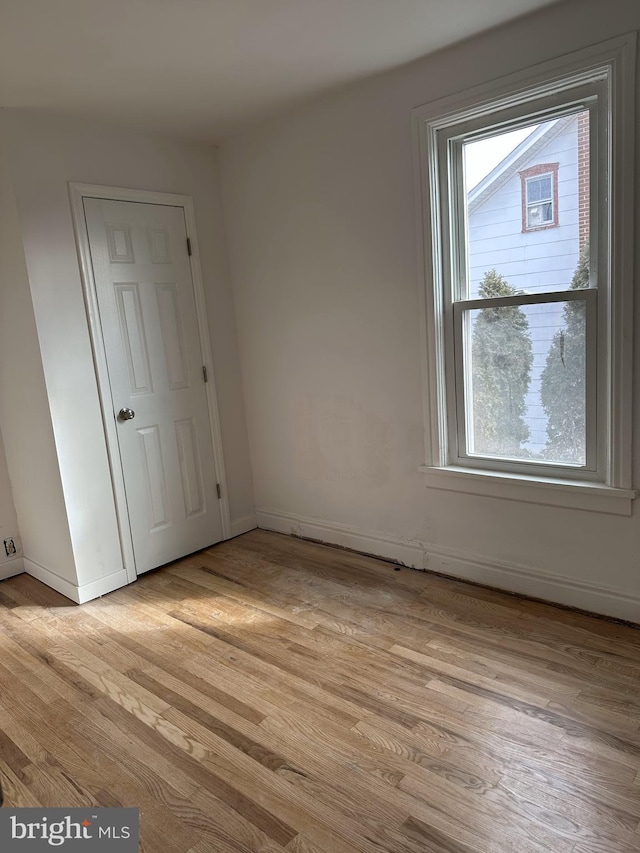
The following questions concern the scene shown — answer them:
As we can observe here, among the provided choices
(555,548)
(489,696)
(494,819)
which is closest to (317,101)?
(555,548)

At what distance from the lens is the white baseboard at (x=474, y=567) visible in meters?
2.64

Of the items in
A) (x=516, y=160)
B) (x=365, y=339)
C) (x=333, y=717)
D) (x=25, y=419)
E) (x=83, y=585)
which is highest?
(x=516, y=160)

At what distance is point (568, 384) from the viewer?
2668 millimetres

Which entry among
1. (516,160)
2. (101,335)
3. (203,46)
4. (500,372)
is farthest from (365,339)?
(203,46)

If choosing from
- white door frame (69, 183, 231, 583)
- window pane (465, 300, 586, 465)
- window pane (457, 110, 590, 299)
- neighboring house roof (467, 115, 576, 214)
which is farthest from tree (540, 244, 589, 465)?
white door frame (69, 183, 231, 583)

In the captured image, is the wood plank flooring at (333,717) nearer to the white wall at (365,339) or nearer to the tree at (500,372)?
the white wall at (365,339)

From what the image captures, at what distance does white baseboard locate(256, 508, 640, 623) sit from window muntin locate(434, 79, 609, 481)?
494 mm

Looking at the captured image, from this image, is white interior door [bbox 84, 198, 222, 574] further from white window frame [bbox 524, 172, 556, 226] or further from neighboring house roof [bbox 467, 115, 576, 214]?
white window frame [bbox 524, 172, 556, 226]

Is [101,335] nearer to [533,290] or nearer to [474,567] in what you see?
[533,290]

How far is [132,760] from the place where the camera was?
2014 mm

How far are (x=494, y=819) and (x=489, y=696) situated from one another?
0.55 meters

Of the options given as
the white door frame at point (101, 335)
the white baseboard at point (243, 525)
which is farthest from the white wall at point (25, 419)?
the white baseboard at point (243, 525)

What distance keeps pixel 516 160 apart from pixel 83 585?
10.0 feet

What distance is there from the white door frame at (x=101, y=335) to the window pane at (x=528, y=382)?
1.68m
